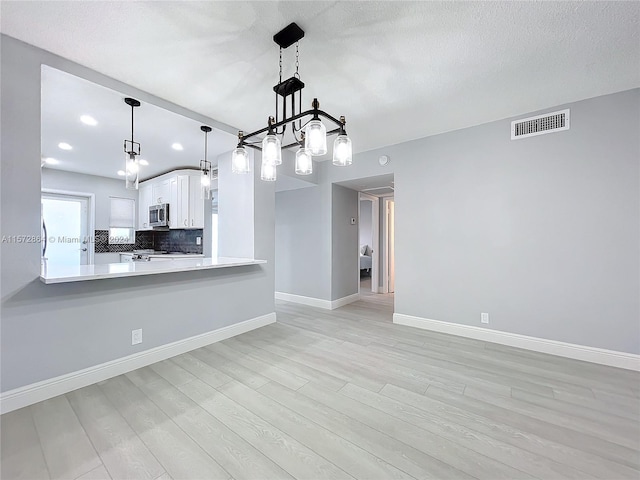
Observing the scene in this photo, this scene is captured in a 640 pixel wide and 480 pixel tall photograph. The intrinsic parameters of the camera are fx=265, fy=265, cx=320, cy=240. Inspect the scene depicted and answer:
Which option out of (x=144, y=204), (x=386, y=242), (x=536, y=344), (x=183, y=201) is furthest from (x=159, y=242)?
(x=536, y=344)

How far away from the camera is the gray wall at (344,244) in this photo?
4.75m

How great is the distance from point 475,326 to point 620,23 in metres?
2.94

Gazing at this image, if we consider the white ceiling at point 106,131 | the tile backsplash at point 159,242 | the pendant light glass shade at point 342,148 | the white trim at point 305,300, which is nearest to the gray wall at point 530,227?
the white trim at point 305,300

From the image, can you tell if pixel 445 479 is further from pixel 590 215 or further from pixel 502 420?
pixel 590 215

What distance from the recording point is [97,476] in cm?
135

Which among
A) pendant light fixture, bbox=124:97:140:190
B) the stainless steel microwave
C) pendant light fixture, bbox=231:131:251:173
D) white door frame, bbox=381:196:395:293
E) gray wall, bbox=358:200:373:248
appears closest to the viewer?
pendant light fixture, bbox=231:131:251:173

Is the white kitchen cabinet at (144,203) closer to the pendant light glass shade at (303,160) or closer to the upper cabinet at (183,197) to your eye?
the upper cabinet at (183,197)

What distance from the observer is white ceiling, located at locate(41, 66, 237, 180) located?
2410 mm

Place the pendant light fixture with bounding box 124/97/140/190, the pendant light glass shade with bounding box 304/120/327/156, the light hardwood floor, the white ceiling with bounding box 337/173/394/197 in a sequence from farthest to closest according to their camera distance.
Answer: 1. the white ceiling with bounding box 337/173/394/197
2. the pendant light fixture with bounding box 124/97/140/190
3. the pendant light glass shade with bounding box 304/120/327/156
4. the light hardwood floor

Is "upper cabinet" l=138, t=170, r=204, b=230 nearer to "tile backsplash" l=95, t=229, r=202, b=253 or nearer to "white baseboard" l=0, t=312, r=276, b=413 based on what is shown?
"tile backsplash" l=95, t=229, r=202, b=253

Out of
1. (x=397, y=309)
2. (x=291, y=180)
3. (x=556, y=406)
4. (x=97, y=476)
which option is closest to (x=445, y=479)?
(x=556, y=406)

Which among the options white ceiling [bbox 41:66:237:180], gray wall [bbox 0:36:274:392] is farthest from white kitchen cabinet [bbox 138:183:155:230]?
gray wall [bbox 0:36:274:392]

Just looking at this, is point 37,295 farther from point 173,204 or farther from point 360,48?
point 173,204

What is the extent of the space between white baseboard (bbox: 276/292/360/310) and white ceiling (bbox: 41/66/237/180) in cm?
287
